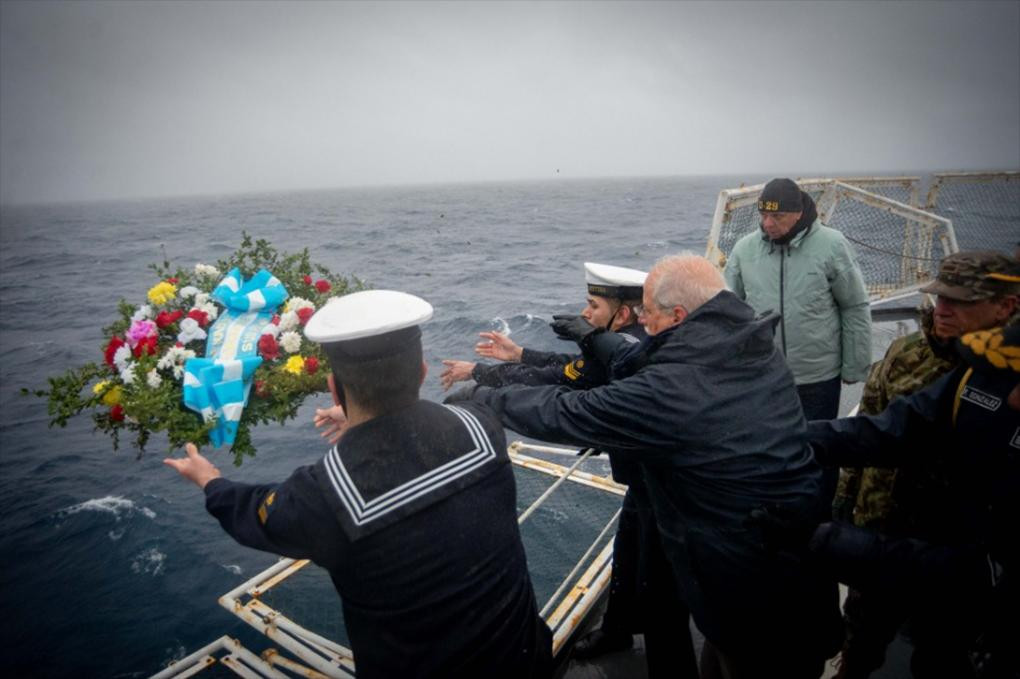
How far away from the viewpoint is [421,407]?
67.1 inches

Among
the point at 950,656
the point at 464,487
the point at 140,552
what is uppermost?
the point at 464,487

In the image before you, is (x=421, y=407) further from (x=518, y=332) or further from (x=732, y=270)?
(x=518, y=332)

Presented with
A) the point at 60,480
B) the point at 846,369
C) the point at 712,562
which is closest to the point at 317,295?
the point at 712,562

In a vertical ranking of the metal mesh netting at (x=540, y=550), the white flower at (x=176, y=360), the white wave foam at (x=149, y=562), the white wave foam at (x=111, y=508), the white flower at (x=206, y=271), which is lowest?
the white wave foam at (x=149, y=562)

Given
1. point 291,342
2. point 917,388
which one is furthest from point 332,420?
point 917,388

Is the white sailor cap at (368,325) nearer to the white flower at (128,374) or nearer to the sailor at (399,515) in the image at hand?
the sailor at (399,515)

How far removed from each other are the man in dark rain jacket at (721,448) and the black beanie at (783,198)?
2070 mm

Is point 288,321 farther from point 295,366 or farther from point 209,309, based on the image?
point 209,309

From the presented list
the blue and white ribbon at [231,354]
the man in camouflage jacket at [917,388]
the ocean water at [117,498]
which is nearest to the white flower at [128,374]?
the blue and white ribbon at [231,354]

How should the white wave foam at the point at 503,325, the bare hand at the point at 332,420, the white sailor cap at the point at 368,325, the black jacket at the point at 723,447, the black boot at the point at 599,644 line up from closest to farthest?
the white sailor cap at the point at 368,325 → the black jacket at the point at 723,447 → the bare hand at the point at 332,420 → the black boot at the point at 599,644 → the white wave foam at the point at 503,325

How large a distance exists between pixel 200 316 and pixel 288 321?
49 cm

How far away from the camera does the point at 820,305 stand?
3.88 meters

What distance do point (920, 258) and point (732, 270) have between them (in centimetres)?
403

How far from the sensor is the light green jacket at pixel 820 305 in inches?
151
